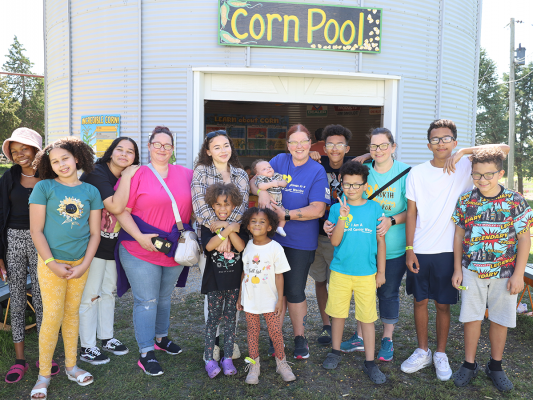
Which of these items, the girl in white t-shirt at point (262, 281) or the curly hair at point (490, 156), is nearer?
the curly hair at point (490, 156)

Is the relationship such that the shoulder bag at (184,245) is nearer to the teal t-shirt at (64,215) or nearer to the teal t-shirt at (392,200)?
the teal t-shirt at (64,215)

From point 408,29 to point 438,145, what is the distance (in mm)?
4103

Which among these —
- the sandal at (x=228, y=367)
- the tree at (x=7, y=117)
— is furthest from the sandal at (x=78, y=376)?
the tree at (x=7, y=117)

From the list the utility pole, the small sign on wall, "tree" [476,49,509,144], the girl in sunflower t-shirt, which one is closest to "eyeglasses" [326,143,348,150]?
the girl in sunflower t-shirt

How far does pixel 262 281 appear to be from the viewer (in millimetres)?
2908

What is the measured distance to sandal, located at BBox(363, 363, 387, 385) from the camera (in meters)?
2.90

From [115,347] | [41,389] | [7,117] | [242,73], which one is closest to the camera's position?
[41,389]

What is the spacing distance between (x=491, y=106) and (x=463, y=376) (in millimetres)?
28735

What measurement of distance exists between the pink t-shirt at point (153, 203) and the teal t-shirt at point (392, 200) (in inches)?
61.6

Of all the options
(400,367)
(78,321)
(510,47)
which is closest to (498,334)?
(400,367)

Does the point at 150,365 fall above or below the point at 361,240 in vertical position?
below

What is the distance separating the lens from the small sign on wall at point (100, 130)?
20.1ft

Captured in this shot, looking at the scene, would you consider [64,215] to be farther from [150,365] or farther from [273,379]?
[273,379]

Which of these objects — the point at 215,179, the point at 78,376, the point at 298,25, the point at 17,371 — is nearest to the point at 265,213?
the point at 215,179
